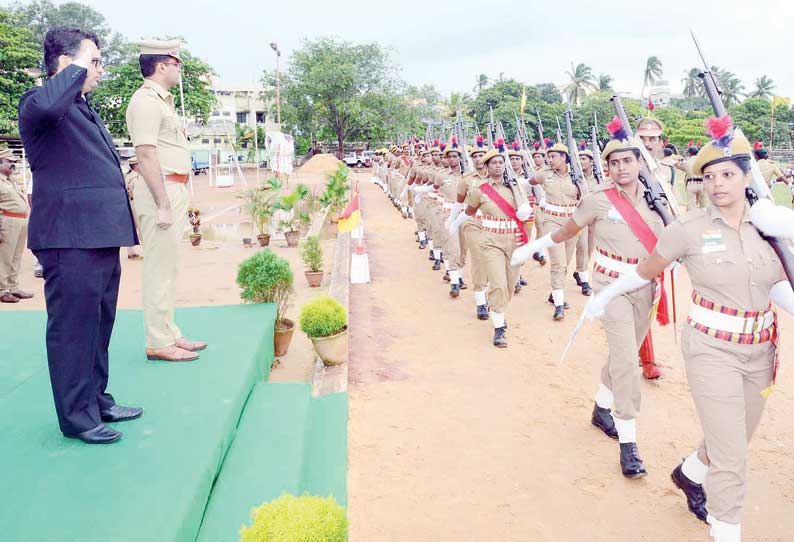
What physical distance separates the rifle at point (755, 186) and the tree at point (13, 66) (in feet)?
101

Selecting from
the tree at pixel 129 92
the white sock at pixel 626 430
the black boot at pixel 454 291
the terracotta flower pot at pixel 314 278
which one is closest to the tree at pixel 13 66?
the tree at pixel 129 92

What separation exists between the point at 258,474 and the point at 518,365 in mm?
3516

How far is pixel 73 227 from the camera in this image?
2.75 m

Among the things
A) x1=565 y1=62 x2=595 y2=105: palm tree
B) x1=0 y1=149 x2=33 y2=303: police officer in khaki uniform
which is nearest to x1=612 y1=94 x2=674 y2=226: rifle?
x1=0 y1=149 x2=33 y2=303: police officer in khaki uniform

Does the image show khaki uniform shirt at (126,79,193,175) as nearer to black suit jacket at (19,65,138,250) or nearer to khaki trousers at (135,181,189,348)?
khaki trousers at (135,181,189,348)

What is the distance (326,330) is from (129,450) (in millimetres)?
2638

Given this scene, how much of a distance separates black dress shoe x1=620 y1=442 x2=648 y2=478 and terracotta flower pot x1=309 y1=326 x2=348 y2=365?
2526 mm

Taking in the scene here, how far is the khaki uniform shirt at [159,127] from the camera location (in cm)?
360

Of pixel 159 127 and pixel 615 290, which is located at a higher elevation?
Result: pixel 159 127

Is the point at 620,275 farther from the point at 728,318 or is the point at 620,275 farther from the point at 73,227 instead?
the point at 73,227

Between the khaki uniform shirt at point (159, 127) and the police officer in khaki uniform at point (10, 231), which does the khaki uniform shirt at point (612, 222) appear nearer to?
the khaki uniform shirt at point (159, 127)

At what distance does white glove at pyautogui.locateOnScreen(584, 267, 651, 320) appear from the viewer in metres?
3.41

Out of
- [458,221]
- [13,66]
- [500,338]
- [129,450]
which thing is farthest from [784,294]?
[13,66]

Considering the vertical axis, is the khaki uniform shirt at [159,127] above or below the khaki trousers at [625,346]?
above
